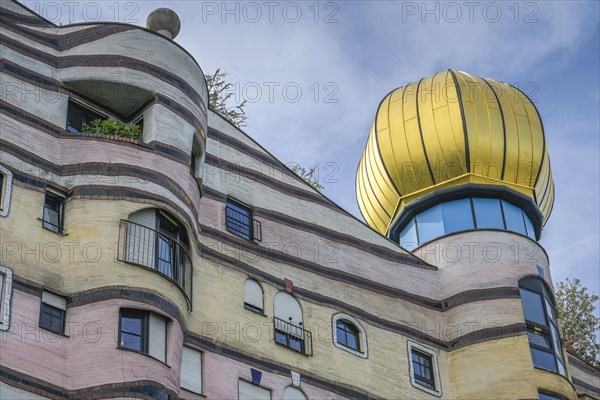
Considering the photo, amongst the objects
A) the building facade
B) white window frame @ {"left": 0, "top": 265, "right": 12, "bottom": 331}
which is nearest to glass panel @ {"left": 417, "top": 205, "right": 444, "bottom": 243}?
the building facade

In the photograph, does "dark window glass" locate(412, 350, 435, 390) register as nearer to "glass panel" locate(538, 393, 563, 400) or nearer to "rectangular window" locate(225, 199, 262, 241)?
"glass panel" locate(538, 393, 563, 400)

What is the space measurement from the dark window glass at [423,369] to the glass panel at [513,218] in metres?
3.40

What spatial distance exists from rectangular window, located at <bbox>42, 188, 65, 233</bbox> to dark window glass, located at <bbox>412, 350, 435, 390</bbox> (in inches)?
251

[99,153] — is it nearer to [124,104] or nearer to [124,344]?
[124,104]

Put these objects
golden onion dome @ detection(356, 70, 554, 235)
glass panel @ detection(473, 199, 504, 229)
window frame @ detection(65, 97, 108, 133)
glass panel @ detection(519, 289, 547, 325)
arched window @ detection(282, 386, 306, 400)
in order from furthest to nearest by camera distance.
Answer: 1. golden onion dome @ detection(356, 70, 554, 235)
2. glass panel @ detection(473, 199, 504, 229)
3. glass panel @ detection(519, 289, 547, 325)
4. window frame @ detection(65, 97, 108, 133)
5. arched window @ detection(282, 386, 306, 400)

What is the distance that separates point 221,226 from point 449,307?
4.52 meters

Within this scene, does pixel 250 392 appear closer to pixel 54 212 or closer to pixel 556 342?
pixel 54 212

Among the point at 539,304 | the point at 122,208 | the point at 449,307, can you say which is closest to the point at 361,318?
the point at 449,307

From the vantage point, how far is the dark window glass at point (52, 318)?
48.2ft

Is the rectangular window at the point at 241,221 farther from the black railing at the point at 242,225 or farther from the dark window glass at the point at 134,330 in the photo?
the dark window glass at the point at 134,330

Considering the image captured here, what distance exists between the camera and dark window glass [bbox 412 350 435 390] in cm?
1919

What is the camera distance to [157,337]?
1518 cm

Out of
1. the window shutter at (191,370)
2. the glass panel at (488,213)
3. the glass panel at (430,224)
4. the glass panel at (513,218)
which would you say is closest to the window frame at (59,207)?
the window shutter at (191,370)

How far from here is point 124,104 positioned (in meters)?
17.8
